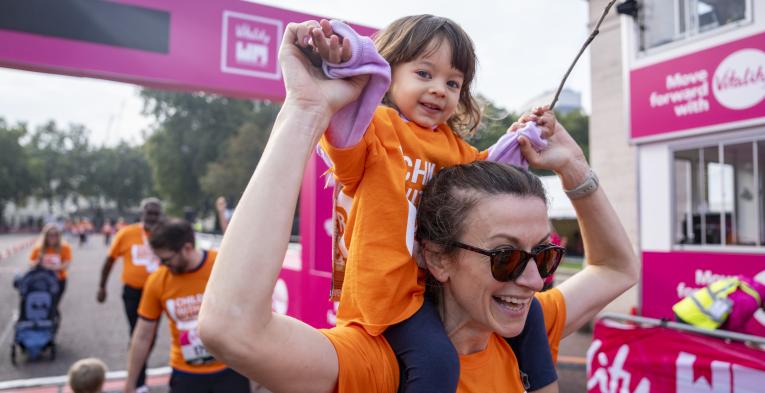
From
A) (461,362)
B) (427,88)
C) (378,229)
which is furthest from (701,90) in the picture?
(378,229)

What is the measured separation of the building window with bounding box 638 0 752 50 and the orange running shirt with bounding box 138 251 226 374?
6.69 meters

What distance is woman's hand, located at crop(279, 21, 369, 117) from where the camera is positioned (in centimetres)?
100

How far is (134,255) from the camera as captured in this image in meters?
6.07

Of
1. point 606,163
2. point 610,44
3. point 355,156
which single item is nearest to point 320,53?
point 355,156

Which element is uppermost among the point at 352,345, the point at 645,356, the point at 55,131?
the point at 55,131

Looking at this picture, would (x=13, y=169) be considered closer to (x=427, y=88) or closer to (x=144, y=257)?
(x=144, y=257)

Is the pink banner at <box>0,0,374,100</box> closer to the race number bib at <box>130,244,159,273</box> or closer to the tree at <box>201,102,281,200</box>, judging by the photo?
the race number bib at <box>130,244,159,273</box>

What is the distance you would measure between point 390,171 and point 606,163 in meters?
9.79

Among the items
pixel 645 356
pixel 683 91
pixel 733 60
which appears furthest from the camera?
pixel 683 91

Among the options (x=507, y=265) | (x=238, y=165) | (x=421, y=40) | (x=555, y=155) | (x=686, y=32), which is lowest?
(x=507, y=265)

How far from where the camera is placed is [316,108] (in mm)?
1014

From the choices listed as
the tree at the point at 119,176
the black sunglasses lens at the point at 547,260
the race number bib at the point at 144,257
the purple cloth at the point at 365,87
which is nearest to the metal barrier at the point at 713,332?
the black sunglasses lens at the point at 547,260

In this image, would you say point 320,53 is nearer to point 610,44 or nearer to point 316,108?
point 316,108

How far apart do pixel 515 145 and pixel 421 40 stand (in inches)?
17.0
